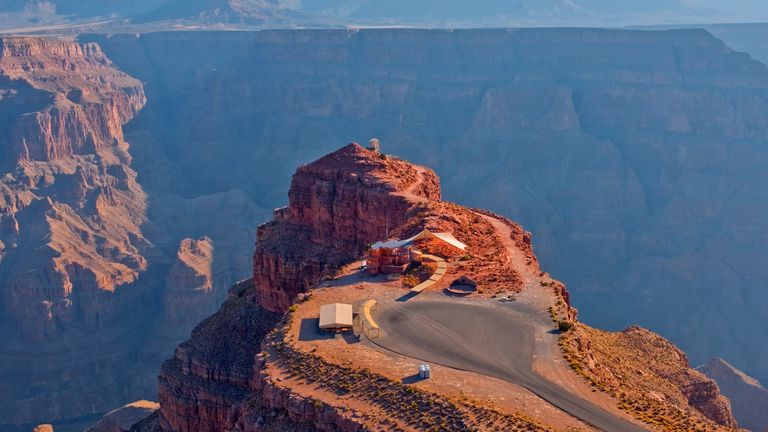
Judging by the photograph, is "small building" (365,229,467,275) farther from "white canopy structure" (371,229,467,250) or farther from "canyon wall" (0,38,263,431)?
"canyon wall" (0,38,263,431)

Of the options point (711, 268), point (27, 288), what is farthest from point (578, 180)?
point (27, 288)

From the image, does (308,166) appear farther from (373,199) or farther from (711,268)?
(711,268)

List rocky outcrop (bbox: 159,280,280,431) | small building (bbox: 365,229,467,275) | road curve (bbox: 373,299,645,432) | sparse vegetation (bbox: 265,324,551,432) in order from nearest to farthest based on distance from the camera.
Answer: sparse vegetation (bbox: 265,324,551,432) → road curve (bbox: 373,299,645,432) → small building (bbox: 365,229,467,275) → rocky outcrop (bbox: 159,280,280,431)

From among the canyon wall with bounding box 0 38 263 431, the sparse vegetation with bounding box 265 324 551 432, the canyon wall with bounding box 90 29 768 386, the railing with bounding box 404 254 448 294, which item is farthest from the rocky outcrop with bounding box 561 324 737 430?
the canyon wall with bounding box 0 38 263 431

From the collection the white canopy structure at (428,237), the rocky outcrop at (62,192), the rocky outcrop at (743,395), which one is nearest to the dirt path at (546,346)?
the white canopy structure at (428,237)

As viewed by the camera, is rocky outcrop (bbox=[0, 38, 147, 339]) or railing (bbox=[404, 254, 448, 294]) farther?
rocky outcrop (bbox=[0, 38, 147, 339])

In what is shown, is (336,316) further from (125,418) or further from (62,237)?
(62,237)

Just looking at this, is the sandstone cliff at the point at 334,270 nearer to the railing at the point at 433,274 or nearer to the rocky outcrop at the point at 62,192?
the railing at the point at 433,274
